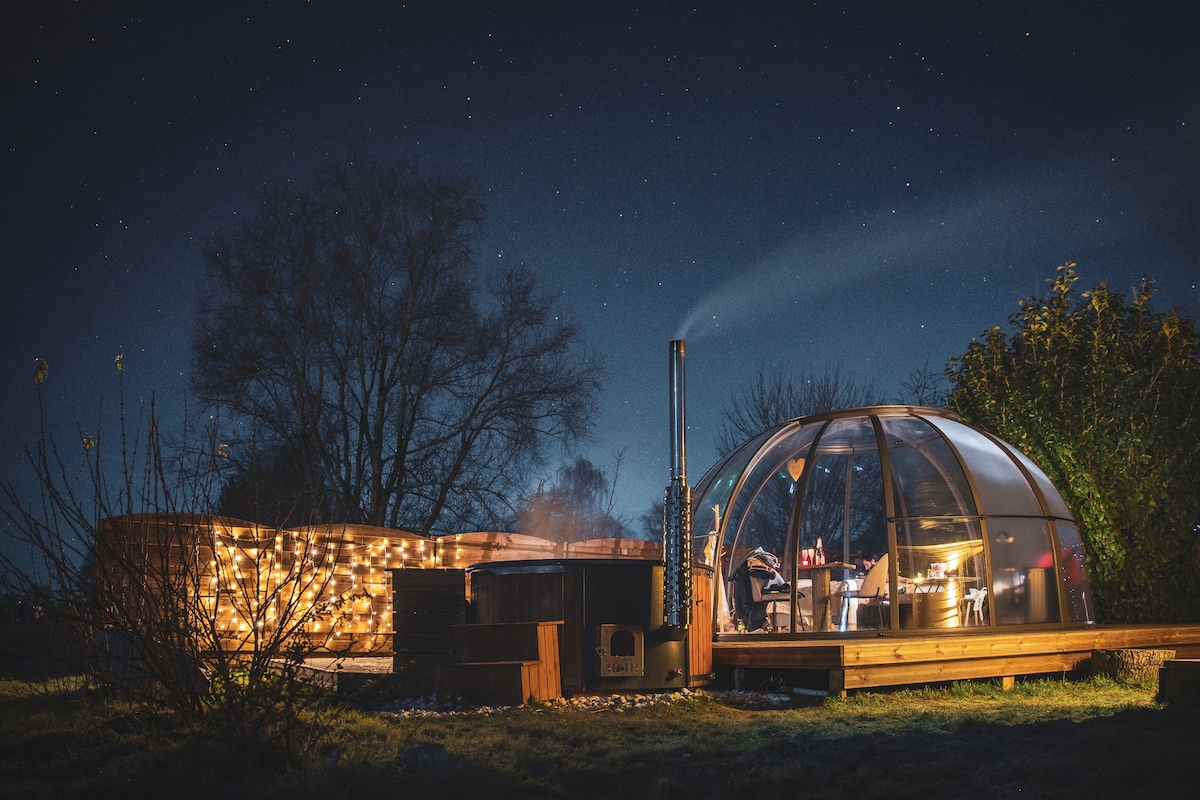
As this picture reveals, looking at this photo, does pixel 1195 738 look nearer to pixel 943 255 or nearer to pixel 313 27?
pixel 943 255

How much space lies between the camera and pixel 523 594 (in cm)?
802

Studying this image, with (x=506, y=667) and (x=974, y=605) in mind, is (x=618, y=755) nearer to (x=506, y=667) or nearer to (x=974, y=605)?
(x=506, y=667)

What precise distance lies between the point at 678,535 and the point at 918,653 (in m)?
2.27

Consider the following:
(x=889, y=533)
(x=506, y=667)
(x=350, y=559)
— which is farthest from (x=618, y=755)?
(x=350, y=559)

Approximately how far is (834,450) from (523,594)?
11.9 feet

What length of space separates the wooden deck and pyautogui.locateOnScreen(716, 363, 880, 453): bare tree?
1105cm

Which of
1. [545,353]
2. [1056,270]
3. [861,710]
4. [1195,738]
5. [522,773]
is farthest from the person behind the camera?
[545,353]

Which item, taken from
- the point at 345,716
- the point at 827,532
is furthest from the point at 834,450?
the point at 345,716

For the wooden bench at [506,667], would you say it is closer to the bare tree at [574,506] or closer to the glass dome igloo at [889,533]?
the glass dome igloo at [889,533]

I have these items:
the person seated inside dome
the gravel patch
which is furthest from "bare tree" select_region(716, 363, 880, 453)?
the gravel patch

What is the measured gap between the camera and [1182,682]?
653cm

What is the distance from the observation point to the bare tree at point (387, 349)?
17.2 metres

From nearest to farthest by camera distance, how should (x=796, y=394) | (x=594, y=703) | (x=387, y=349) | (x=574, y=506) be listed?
(x=594, y=703) < (x=387, y=349) < (x=796, y=394) < (x=574, y=506)

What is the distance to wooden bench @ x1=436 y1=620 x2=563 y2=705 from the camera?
A: 7.35m
